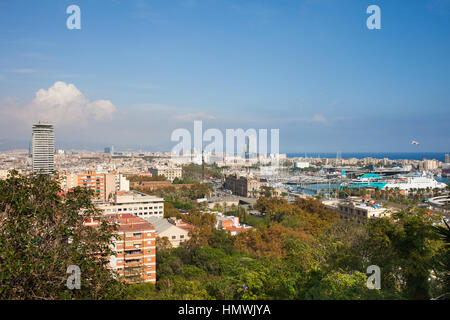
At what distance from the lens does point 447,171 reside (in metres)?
39.1

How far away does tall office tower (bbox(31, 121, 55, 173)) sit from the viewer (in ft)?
93.3

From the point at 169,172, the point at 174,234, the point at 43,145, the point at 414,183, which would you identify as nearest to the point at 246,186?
the point at 169,172

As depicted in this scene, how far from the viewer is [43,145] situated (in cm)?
2911

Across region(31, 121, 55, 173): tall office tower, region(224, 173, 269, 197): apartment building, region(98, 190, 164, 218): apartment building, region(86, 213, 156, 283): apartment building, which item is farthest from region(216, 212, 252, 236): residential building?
region(31, 121, 55, 173): tall office tower

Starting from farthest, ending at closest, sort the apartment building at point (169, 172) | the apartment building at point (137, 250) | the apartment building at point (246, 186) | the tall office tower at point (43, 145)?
the apartment building at point (169, 172) → the apartment building at point (246, 186) → the tall office tower at point (43, 145) → the apartment building at point (137, 250)

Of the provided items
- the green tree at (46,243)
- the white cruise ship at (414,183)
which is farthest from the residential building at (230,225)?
the white cruise ship at (414,183)

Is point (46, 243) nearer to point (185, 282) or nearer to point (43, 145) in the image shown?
point (185, 282)

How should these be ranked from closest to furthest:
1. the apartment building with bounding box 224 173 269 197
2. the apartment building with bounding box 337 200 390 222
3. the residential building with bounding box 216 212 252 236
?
the residential building with bounding box 216 212 252 236 < the apartment building with bounding box 337 200 390 222 < the apartment building with bounding box 224 173 269 197

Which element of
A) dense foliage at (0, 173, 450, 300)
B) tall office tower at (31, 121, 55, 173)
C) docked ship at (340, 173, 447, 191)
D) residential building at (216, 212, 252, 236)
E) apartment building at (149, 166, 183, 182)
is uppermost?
tall office tower at (31, 121, 55, 173)

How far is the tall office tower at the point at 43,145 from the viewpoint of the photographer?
28.4 m

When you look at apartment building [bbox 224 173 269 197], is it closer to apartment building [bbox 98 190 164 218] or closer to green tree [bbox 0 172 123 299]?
apartment building [bbox 98 190 164 218]

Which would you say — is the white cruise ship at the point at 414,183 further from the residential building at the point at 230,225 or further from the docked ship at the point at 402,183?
the residential building at the point at 230,225

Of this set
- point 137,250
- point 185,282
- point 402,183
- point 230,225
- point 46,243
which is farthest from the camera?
point 402,183
